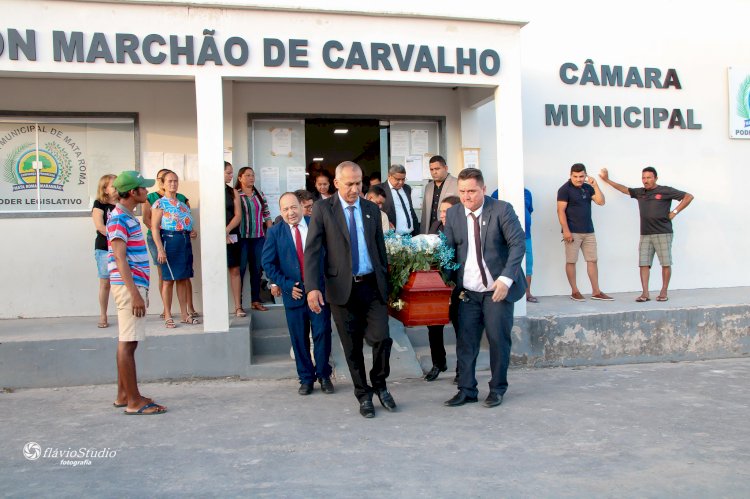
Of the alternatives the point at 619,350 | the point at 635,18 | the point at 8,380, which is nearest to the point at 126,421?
the point at 8,380

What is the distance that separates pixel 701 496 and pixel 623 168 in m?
6.70

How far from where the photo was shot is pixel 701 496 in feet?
13.0

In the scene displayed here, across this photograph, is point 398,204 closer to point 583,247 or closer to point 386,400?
point 583,247

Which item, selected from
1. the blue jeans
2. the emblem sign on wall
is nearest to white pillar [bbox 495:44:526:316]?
the blue jeans

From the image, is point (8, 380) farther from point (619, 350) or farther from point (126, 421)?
point (619, 350)

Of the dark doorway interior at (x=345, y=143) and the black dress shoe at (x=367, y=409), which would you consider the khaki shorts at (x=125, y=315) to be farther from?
the dark doorway interior at (x=345, y=143)

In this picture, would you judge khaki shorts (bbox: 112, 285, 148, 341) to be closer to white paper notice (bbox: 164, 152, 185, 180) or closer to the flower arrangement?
the flower arrangement

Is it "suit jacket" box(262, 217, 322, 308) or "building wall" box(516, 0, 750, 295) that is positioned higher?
"building wall" box(516, 0, 750, 295)

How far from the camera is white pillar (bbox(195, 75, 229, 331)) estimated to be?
6.91 metres

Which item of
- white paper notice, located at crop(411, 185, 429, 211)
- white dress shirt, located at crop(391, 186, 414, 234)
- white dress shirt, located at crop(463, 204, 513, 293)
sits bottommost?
white dress shirt, located at crop(463, 204, 513, 293)

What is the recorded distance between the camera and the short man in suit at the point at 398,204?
8.07 metres

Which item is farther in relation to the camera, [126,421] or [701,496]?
[126,421]

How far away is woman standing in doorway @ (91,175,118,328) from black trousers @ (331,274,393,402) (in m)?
2.92

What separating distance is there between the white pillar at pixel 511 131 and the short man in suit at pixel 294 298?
8.08 feet
